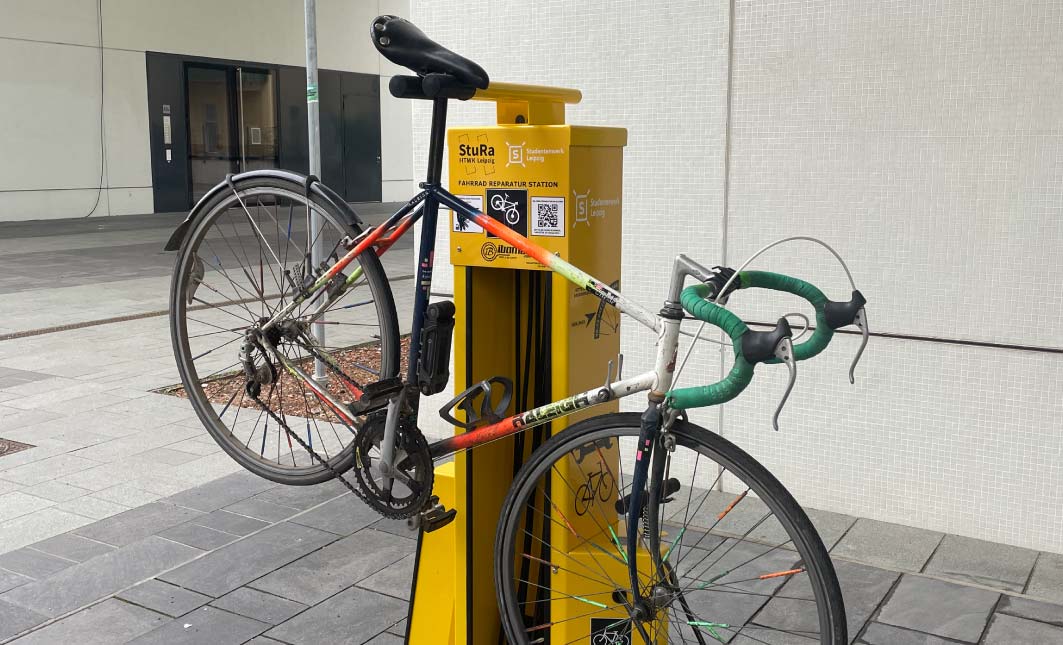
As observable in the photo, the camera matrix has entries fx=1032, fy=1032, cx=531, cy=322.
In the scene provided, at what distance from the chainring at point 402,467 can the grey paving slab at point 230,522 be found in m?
1.44

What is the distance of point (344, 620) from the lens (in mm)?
3154

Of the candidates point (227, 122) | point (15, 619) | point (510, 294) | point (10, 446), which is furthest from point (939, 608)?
point (227, 122)

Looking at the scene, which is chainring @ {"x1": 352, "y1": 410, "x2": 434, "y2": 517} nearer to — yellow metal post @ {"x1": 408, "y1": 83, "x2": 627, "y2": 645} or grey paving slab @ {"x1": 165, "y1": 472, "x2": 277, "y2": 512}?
yellow metal post @ {"x1": 408, "y1": 83, "x2": 627, "y2": 645}

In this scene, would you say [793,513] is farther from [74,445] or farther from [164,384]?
[164,384]

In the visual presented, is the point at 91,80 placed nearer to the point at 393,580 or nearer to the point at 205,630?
the point at 393,580

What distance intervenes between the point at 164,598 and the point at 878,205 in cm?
282

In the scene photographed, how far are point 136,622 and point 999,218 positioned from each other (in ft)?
10.3

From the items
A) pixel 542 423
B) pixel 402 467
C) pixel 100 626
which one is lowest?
pixel 100 626

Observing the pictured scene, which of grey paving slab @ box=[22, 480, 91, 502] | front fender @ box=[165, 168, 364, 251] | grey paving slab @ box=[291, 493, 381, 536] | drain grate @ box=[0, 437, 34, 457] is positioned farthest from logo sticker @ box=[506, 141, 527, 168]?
drain grate @ box=[0, 437, 34, 457]

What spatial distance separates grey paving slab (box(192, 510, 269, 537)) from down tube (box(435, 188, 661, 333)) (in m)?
1.93

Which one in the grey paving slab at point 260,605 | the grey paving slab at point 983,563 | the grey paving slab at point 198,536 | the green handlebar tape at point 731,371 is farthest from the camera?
the grey paving slab at point 198,536

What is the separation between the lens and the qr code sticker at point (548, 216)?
7.98 feet

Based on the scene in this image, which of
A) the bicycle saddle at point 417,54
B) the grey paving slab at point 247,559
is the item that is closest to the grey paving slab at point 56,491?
the grey paving slab at point 247,559

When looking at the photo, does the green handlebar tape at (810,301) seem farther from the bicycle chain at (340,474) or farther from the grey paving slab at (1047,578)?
the grey paving slab at (1047,578)
